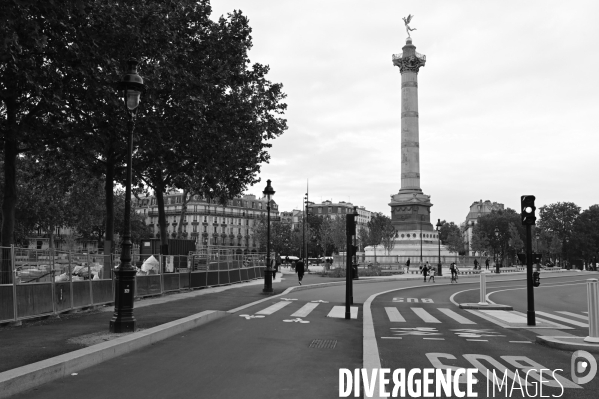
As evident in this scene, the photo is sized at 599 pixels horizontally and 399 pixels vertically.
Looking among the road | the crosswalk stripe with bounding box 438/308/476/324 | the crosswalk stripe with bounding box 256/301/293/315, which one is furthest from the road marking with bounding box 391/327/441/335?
the crosswalk stripe with bounding box 256/301/293/315

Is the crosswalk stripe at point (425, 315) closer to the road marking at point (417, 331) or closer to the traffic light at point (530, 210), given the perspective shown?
the road marking at point (417, 331)

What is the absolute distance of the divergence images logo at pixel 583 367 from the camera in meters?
7.82

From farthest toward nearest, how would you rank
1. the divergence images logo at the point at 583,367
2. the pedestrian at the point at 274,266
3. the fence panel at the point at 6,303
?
1. the pedestrian at the point at 274,266
2. the fence panel at the point at 6,303
3. the divergence images logo at the point at 583,367

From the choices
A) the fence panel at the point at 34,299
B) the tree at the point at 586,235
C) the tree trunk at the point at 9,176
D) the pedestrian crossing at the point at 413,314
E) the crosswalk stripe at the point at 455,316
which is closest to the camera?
the fence panel at the point at 34,299

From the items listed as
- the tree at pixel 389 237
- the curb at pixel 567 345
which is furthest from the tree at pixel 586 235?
the curb at pixel 567 345

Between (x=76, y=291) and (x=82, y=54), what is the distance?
7121 mm

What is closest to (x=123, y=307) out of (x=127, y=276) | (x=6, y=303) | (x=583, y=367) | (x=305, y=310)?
(x=127, y=276)

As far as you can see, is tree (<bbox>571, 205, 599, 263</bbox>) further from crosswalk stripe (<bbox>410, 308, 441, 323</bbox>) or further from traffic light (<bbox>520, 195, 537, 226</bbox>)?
traffic light (<bbox>520, 195, 537, 226</bbox>)

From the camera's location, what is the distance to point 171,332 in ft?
38.3

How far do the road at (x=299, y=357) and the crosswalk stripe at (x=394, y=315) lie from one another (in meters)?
0.03

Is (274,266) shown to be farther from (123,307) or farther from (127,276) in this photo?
(123,307)

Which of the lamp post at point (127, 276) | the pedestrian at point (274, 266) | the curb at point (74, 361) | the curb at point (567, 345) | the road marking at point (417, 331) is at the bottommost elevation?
the pedestrian at point (274, 266)

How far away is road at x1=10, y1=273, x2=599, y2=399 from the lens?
275 inches

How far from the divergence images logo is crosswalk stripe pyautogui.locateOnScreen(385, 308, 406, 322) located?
6.34 m
